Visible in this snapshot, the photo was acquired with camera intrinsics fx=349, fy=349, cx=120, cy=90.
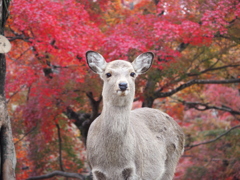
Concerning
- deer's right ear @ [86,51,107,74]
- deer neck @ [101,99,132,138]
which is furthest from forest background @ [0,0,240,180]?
deer neck @ [101,99,132,138]

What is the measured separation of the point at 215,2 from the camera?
8.75 metres

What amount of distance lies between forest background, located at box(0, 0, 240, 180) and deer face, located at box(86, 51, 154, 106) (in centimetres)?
291

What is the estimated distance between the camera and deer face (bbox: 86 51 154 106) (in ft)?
13.8

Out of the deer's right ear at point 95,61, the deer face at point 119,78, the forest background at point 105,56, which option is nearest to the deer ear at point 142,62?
the deer face at point 119,78

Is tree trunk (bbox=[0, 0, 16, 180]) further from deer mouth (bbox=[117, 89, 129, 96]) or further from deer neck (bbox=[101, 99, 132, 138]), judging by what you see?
deer mouth (bbox=[117, 89, 129, 96])

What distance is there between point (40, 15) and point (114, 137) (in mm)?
3752

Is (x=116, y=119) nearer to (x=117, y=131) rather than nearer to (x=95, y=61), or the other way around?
(x=117, y=131)

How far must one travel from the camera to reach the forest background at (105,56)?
7832 millimetres

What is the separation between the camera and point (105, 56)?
805 centimetres

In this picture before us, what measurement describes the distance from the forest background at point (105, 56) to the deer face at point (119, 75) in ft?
9.56

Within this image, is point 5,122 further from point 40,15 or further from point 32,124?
point 32,124

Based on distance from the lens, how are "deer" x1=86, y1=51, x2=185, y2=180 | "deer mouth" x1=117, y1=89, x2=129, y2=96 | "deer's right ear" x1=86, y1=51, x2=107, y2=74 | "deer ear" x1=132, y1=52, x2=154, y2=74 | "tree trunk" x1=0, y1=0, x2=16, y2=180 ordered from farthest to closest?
"tree trunk" x1=0, y1=0, x2=16, y2=180
"deer ear" x1=132, y1=52, x2=154, y2=74
"deer's right ear" x1=86, y1=51, x2=107, y2=74
"deer" x1=86, y1=51, x2=185, y2=180
"deer mouth" x1=117, y1=89, x2=129, y2=96

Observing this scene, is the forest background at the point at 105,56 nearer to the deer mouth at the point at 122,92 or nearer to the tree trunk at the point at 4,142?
the tree trunk at the point at 4,142

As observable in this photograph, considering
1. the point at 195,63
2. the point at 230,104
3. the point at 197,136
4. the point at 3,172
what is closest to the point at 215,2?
the point at 195,63
